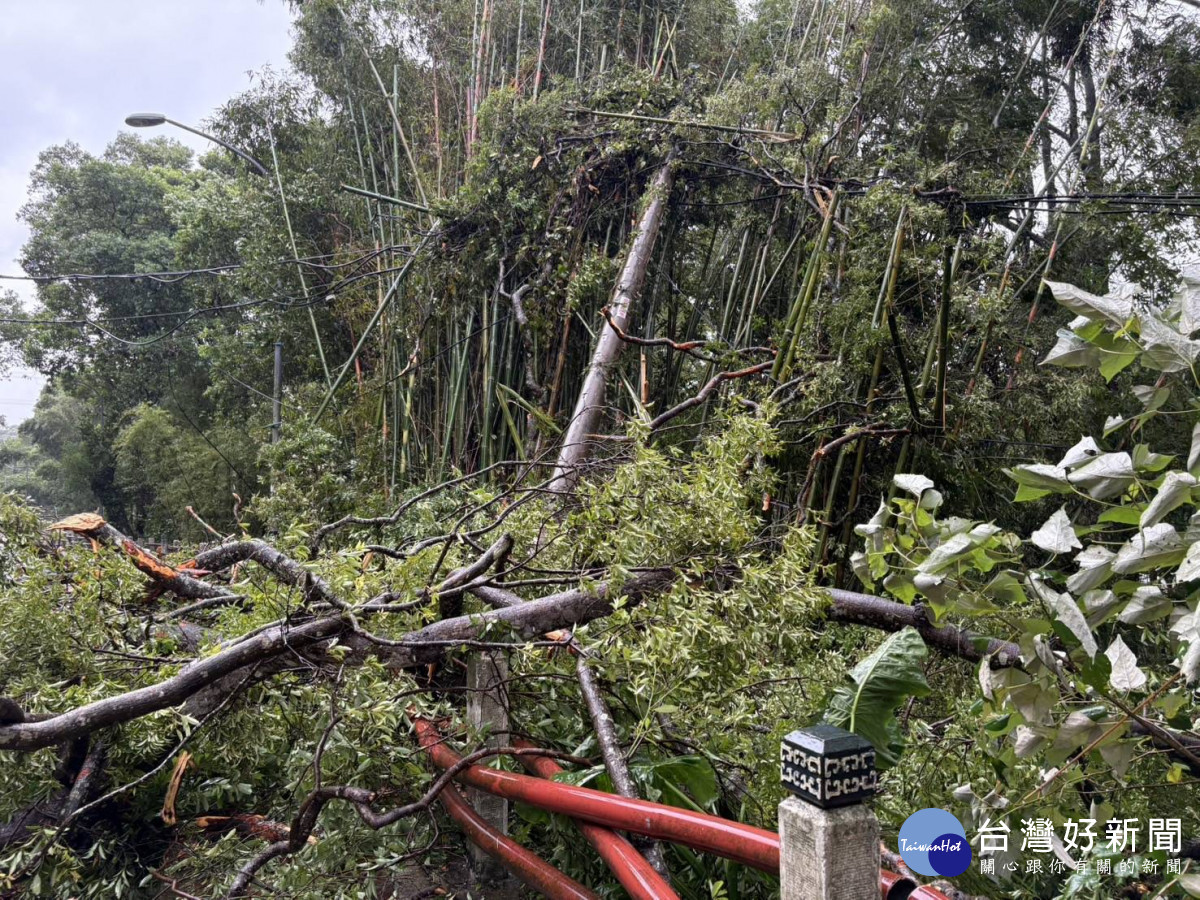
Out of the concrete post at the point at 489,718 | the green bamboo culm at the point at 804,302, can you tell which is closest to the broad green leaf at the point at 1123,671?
the concrete post at the point at 489,718

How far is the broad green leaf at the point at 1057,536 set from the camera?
0.80 meters

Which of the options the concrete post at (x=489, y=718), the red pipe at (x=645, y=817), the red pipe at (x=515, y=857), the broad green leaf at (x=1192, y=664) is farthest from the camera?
the concrete post at (x=489, y=718)

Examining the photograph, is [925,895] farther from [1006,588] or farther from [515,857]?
[515,857]

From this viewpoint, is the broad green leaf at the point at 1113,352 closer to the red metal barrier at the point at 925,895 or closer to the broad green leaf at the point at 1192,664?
the broad green leaf at the point at 1192,664

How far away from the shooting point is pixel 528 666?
4.72ft

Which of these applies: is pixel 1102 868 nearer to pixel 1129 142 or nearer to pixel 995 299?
pixel 995 299

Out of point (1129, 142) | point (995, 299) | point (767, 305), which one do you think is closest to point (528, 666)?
point (995, 299)

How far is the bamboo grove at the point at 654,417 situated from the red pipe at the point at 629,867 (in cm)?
10

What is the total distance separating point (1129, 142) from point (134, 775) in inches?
183

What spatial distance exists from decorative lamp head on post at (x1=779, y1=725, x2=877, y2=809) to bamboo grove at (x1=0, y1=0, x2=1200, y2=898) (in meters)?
0.20

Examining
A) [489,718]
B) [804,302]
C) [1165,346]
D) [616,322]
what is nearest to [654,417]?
[616,322]

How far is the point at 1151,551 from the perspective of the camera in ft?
2.30

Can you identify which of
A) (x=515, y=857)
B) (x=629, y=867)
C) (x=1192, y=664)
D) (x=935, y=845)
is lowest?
(x=515, y=857)

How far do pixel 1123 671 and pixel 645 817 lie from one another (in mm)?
610
